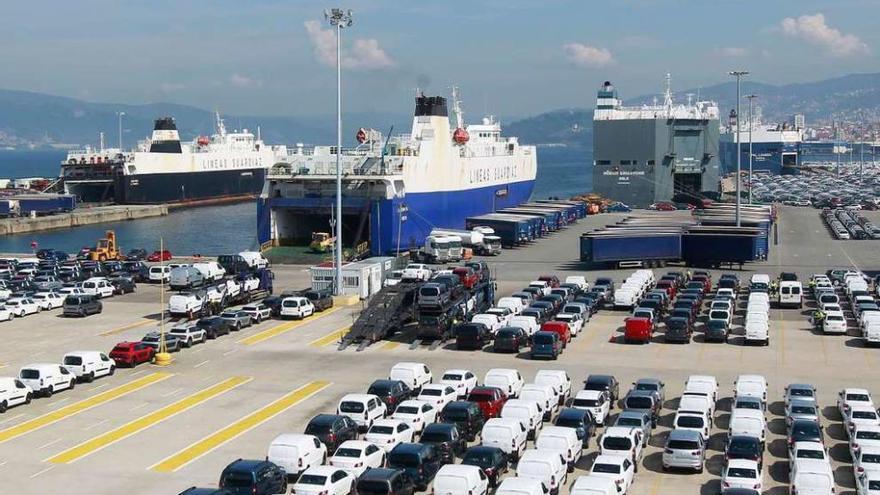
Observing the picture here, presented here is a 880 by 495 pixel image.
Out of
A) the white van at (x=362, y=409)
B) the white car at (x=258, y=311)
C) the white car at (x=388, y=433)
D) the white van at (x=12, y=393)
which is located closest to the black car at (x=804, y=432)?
the white car at (x=388, y=433)

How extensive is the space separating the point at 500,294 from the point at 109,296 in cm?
1538

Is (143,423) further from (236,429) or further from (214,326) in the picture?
(214,326)

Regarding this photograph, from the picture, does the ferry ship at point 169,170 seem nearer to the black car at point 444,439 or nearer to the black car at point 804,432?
the black car at point 444,439

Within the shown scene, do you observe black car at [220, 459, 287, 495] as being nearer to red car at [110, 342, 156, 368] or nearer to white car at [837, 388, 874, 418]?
white car at [837, 388, 874, 418]

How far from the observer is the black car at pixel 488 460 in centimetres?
1912

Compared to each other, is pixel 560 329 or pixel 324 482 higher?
pixel 560 329

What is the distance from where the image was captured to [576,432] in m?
20.9

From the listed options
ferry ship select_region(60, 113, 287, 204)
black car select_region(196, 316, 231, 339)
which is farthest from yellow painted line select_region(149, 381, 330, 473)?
ferry ship select_region(60, 113, 287, 204)

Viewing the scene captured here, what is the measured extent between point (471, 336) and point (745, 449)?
13.3 m

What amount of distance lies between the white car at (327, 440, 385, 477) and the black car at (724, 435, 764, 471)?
244 inches

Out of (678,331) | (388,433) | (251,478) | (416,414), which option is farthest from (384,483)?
(678,331)

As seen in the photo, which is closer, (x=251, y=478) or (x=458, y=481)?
(x=458, y=481)

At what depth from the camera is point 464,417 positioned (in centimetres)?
2236

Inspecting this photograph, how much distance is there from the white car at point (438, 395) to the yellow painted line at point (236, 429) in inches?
127
